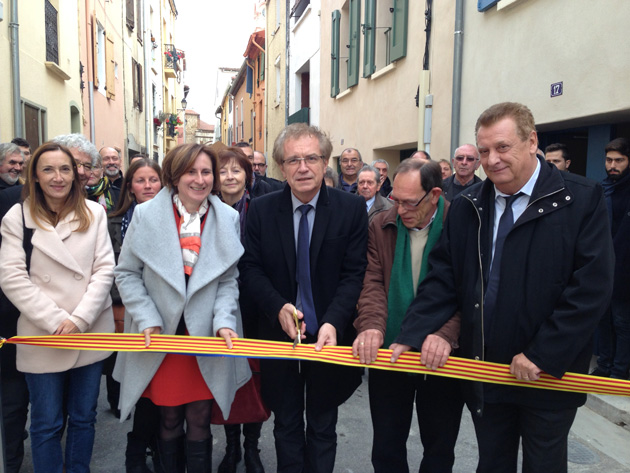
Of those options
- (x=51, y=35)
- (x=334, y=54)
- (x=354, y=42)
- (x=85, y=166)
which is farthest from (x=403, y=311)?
(x=334, y=54)

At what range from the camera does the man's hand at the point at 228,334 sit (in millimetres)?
2582

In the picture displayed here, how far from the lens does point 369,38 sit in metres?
10.3

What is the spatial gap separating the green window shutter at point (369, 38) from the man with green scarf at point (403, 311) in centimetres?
812

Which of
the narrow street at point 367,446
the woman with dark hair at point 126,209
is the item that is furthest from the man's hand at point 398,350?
the woman with dark hair at point 126,209

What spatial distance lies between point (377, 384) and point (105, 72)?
14.7 meters

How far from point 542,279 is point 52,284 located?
7.66ft

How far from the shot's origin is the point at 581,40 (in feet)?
15.5

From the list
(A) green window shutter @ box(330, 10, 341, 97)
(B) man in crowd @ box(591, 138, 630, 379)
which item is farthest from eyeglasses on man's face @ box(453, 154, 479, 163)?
(A) green window shutter @ box(330, 10, 341, 97)

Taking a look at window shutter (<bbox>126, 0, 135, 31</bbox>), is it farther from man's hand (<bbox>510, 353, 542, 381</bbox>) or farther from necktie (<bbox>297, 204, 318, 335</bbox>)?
man's hand (<bbox>510, 353, 542, 381</bbox>)

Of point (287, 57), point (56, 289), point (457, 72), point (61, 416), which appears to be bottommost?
point (61, 416)

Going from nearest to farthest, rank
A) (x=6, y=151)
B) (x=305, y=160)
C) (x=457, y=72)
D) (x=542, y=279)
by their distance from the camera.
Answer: (x=542, y=279) → (x=305, y=160) → (x=6, y=151) → (x=457, y=72)

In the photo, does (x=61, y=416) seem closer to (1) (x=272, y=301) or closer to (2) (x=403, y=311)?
(1) (x=272, y=301)

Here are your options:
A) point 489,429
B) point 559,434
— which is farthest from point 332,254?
point 559,434

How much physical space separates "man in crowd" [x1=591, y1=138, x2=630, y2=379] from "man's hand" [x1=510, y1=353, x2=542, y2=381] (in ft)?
9.20
